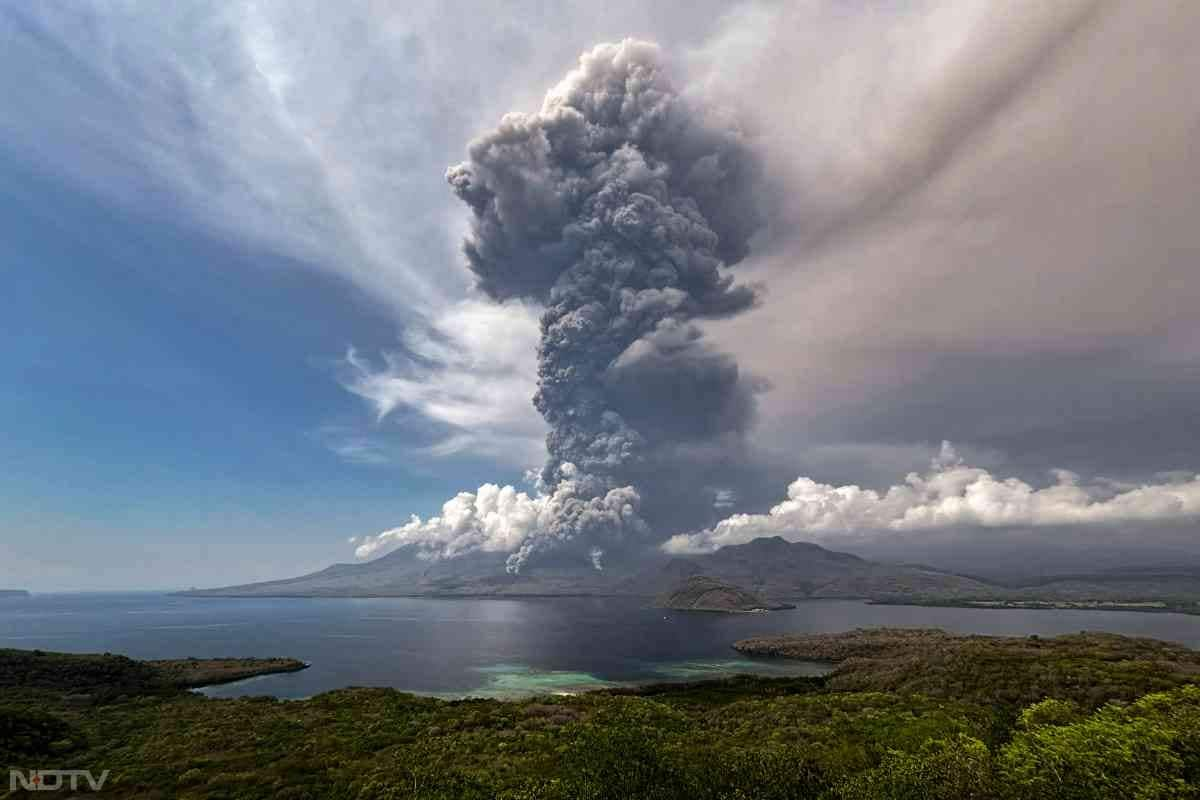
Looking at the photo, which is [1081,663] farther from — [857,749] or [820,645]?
[820,645]

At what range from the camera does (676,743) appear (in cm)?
4425

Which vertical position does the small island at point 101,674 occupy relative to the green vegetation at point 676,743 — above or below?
below

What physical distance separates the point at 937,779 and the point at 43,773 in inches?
2896

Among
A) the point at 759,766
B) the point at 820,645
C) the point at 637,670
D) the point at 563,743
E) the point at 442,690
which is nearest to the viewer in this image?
the point at 759,766

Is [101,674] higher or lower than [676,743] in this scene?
lower

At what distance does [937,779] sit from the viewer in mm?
29375

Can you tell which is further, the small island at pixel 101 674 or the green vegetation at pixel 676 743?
the small island at pixel 101 674

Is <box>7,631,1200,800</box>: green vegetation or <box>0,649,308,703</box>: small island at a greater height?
<box>7,631,1200,800</box>: green vegetation

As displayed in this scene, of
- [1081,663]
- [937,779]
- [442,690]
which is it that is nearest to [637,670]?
[442,690]

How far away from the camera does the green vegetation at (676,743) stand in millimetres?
29109

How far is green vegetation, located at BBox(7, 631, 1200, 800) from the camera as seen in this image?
29109 mm

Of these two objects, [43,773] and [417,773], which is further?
[43,773]

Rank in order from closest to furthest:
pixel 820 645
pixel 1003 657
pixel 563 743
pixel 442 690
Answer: pixel 563 743, pixel 1003 657, pixel 442 690, pixel 820 645

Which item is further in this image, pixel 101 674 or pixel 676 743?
pixel 101 674
